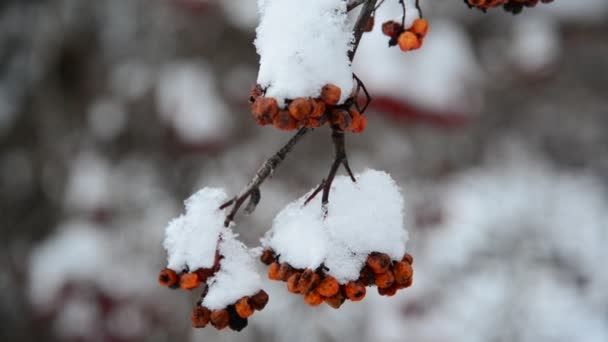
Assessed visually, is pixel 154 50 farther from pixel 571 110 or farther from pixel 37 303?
pixel 571 110

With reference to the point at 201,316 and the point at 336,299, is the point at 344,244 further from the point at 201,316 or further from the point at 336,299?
the point at 201,316

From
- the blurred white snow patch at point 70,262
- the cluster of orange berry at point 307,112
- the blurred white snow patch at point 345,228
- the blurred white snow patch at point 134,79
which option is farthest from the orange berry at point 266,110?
the blurred white snow patch at point 134,79

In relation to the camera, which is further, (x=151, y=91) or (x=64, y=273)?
(x=151, y=91)

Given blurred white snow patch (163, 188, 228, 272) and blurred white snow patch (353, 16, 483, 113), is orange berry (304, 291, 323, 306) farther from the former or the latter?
blurred white snow patch (353, 16, 483, 113)

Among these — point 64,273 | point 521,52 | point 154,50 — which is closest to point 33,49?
point 154,50

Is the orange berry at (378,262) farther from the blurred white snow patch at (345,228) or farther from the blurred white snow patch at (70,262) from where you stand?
the blurred white snow patch at (70,262)

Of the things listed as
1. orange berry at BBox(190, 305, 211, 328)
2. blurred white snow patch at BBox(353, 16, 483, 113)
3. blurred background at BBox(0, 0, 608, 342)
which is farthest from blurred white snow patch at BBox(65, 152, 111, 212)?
orange berry at BBox(190, 305, 211, 328)
